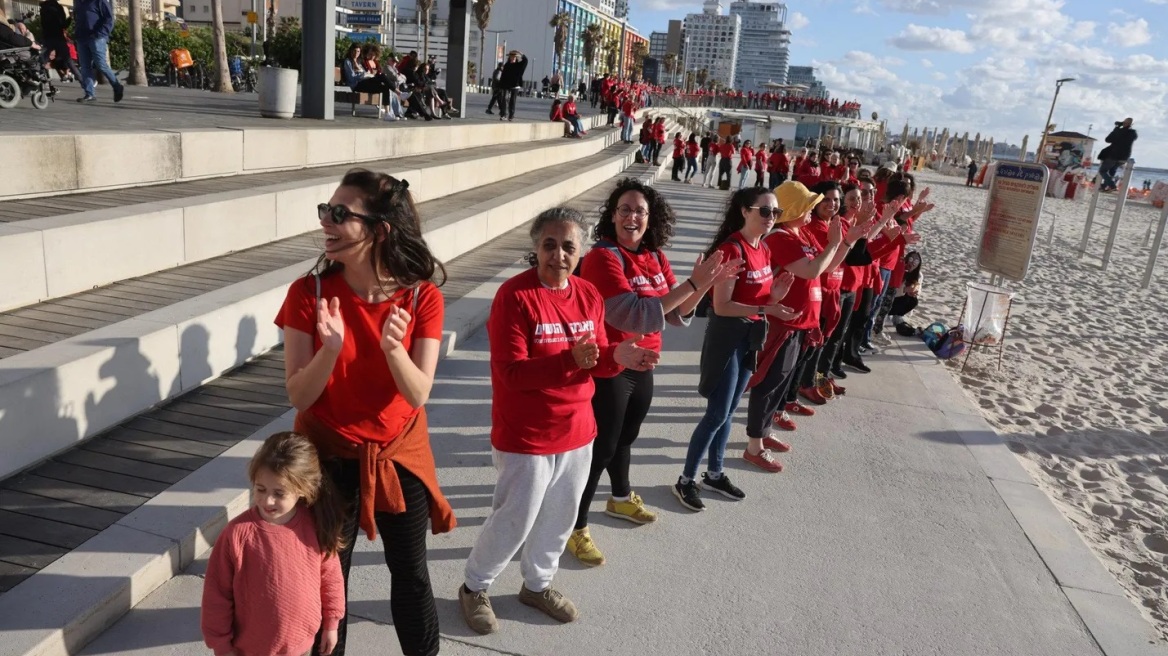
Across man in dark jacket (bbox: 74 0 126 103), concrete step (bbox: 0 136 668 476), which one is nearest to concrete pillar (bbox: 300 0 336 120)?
man in dark jacket (bbox: 74 0 126 103)

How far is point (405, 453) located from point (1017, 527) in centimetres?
391

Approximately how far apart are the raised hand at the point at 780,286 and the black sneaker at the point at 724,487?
1.14 meters

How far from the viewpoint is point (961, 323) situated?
8.64 m

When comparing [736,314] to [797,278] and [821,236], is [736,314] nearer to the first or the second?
[797,278]

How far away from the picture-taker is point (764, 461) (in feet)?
16.7

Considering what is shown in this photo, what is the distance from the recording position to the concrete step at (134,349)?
3439 millimetres

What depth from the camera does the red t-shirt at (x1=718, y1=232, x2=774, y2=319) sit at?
420 centimetres

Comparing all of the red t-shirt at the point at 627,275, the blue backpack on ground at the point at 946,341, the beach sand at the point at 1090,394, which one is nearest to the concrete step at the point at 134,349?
the red t-shirt at the point at 627,275

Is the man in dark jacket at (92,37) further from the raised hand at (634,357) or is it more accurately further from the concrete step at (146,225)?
the raised hand at (634,357)

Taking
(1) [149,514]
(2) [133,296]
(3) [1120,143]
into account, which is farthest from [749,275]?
(3) [1120,143]

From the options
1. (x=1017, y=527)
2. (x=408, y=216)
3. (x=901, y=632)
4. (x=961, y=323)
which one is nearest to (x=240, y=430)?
(x=408, y=216)

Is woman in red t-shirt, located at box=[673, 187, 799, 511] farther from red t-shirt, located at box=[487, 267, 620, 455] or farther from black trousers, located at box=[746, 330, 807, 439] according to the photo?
red t-shirt, located at box=[487, 267, 620, 455]

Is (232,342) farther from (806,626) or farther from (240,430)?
(806,626)

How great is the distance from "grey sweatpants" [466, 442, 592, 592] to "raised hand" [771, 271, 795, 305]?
1.65 metres
